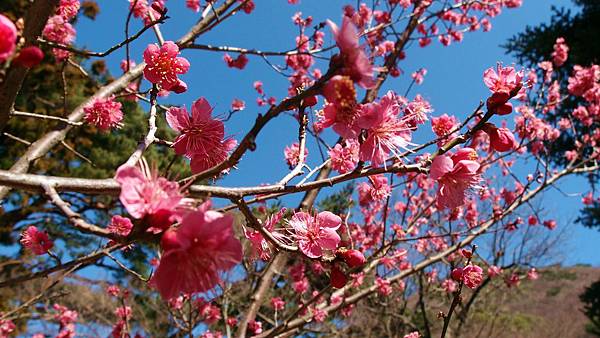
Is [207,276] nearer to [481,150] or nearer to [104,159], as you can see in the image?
[481,150]

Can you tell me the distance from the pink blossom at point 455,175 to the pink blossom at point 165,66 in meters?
1.02

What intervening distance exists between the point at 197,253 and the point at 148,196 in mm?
154

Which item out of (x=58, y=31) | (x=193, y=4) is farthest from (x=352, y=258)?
(x=193, y=4)

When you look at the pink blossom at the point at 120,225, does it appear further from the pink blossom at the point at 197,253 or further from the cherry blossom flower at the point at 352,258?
the cherry blossom flower at the point at 352,258

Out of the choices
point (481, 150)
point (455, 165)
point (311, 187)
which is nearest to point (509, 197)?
point (481, 150)

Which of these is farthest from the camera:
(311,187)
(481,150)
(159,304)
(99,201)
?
(99,201)

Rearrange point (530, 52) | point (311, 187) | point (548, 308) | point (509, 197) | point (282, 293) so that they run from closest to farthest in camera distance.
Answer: point (311, 187)
point (509, 197)
point (282, 293)
point (530, 52)
point (548, 308)

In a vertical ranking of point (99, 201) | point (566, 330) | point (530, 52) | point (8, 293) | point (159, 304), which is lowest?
point (566, 330)

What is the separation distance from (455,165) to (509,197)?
4.54 meters

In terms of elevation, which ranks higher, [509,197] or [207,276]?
[509,197]

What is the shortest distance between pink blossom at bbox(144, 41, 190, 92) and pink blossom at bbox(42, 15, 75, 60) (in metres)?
1.64

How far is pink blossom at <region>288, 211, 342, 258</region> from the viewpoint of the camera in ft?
4.63

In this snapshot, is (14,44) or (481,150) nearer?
(14,44)

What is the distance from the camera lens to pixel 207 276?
940mm
